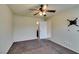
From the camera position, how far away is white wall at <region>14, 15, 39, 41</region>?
17.1 feet

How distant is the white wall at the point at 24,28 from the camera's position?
17.1ft

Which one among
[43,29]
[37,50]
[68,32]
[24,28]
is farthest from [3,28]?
[43,29]

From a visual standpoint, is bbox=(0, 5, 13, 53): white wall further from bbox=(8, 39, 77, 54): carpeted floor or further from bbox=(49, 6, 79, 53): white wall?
bbox=(49, 6, 79, 53): white wall

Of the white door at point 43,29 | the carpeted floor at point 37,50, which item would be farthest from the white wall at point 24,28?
the carpeted floor at point 37,50

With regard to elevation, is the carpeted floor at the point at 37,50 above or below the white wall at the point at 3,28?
below

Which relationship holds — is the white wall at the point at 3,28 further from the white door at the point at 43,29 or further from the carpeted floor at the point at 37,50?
the white door at the point at 43,29

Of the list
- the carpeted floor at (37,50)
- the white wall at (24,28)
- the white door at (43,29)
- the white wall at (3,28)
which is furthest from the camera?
the white door at (43,29)

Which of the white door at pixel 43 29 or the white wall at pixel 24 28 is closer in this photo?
the white wall at pixel 24 28

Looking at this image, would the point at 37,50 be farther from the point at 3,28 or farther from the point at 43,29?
the point at 43,29

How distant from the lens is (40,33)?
21.7 feet

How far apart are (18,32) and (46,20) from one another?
2624mm

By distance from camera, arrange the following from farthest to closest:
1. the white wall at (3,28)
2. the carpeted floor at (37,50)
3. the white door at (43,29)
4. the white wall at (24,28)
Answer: the white door at (43,29) → the white wall at (24,28) → the carpeted floor at (37,50) → the white wall at (3,28)
